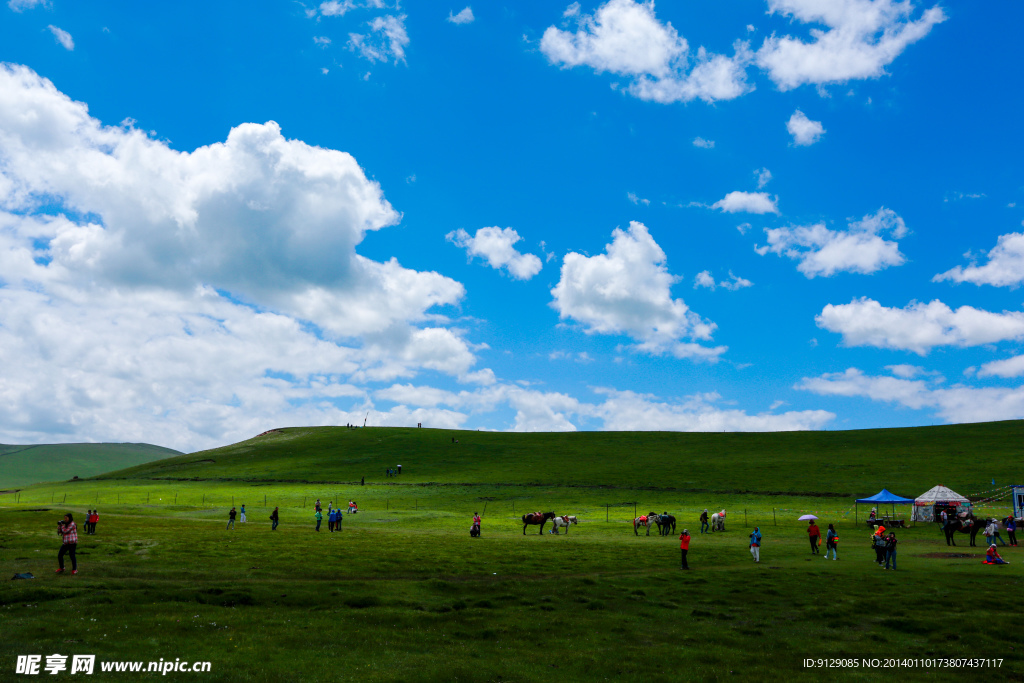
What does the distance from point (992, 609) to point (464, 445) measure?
13119cm

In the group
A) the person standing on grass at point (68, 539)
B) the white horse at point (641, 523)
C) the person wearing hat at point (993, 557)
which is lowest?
the white horse at point (641, 523)

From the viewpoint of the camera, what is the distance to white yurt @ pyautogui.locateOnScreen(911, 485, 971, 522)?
5491 cm

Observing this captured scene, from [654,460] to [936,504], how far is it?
6595 centimetres

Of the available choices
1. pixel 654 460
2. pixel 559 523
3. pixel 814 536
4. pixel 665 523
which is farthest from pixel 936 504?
pixel 654 460

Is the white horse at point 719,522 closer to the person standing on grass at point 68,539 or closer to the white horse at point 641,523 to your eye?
the white horse at point 641,523

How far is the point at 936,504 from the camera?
5600 cm

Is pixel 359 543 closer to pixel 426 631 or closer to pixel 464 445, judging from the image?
pixel 426 631

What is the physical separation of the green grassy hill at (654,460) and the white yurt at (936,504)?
26.1 m

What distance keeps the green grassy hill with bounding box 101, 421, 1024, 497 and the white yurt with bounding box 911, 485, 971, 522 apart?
2606 centimetres

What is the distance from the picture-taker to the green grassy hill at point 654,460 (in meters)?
92.7

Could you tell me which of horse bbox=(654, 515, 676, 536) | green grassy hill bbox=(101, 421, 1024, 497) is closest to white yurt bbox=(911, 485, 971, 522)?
horse bbox=(654, 515, 676, 536)

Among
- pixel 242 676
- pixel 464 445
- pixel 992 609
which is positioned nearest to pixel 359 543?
pixel 242 676

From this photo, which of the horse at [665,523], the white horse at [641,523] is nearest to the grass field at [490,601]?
the white horse at [641,523]

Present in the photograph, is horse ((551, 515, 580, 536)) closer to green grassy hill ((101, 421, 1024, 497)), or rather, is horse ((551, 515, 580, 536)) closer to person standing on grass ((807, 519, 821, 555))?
person standing on grass ((807, 519, 821, 555))
